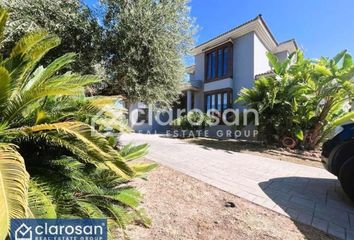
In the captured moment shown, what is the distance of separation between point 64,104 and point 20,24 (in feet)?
13.5

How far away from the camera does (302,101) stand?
11.2 meters

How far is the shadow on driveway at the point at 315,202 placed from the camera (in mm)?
3895

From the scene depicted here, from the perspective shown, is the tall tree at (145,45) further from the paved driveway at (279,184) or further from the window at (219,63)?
the window at (219,63)

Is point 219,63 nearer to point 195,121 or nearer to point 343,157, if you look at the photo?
point 195,121

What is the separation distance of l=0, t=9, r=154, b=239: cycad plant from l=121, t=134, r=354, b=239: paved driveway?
Result: 2669mm

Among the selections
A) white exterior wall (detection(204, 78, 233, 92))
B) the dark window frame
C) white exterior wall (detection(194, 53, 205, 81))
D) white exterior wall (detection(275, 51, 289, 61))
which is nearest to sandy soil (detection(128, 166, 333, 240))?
the dark window frame

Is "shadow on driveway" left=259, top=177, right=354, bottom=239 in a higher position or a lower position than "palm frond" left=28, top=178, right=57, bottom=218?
lower

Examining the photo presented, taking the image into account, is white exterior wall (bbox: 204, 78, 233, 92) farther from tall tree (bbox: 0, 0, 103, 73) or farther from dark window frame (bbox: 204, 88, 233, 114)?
tall tree (bbox: 0, 0, 103, 73)

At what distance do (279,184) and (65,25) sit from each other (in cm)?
763

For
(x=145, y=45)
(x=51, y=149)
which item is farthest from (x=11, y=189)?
(x=145, y=45)

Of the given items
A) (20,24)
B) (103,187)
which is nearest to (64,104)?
(103,187)

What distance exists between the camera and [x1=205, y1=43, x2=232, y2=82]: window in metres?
17.6

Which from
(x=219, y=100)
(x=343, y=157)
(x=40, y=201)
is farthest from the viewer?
(x=219, y=100)

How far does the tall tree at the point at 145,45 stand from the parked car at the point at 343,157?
5.35 meters
